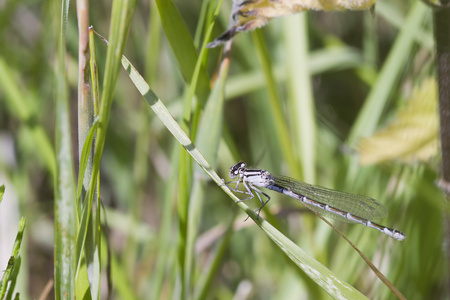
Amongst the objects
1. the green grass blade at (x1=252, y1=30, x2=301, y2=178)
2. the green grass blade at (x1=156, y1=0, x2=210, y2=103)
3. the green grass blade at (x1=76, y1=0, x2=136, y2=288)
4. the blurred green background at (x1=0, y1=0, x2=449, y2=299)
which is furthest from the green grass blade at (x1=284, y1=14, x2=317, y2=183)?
the green grass blade at (x1=76, y1=0, x2=136, y2=288)

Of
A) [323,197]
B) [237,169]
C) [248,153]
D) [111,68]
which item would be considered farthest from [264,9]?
[248,153]

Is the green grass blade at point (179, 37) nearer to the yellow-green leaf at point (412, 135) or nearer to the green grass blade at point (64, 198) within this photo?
the green grass blade at point (64, 198)


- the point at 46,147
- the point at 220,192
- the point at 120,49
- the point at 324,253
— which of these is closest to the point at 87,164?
the point at 120,49

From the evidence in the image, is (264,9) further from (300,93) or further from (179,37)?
(300,93)

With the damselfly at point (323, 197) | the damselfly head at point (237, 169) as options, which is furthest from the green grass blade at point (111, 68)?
the damselfly head at point (237, 169)

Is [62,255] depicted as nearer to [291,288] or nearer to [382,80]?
[291,288]

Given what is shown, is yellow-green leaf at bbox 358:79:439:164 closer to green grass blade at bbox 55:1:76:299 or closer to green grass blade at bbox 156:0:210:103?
green grass blade at bbox 156:0:210:103

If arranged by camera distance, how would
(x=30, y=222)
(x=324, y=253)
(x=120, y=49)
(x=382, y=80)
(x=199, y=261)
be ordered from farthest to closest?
(x=199, y=261) → (x=30, y=222) → (x=382, y=80) → (x=324, y=253) → (x=120, y=49)
